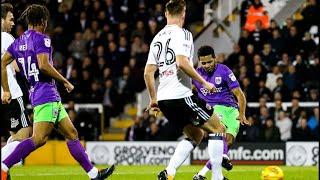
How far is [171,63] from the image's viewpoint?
1021 centimetres

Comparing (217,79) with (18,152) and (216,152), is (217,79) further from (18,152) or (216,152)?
(18,152)

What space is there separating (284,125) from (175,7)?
11.3 m

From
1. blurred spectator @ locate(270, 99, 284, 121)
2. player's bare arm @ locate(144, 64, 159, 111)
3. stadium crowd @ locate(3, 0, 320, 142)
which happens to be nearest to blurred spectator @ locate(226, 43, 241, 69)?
stadium crowd @ locate(3, 0, 320, 142)

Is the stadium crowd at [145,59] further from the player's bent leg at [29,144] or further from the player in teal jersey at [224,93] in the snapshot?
the player's bent leg at [29,144]

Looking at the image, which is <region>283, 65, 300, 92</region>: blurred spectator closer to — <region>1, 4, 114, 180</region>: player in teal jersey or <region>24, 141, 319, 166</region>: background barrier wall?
<region>24, 141, 319, 166</region>: background barrier wall

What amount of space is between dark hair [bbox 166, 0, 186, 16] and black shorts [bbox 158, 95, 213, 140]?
101cm

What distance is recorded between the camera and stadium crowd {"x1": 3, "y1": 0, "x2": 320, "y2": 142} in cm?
2102

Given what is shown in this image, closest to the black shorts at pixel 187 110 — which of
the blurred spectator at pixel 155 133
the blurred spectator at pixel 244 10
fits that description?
the blurred spectator at pixel 155 133

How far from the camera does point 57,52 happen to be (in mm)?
24938

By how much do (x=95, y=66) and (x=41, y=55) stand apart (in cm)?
1408

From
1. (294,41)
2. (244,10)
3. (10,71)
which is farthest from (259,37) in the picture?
(10,71)

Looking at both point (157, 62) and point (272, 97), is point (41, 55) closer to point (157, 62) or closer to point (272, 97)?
point (157, 62)

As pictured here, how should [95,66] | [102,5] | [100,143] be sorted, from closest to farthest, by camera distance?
[100,143] < [95,66] < [102,5]

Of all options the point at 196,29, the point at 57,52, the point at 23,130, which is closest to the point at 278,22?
the point at 196,29
